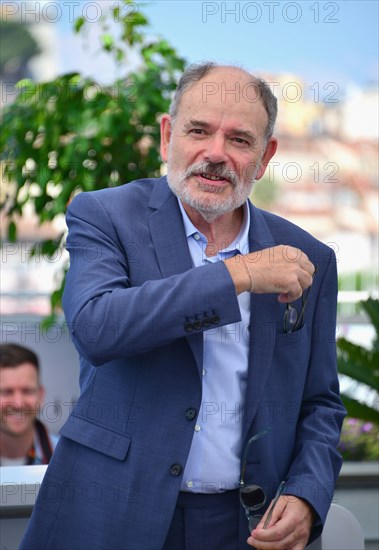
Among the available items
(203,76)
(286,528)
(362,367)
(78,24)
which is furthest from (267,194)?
(286,528)

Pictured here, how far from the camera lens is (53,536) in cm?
153

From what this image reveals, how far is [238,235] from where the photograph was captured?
67.1 inches

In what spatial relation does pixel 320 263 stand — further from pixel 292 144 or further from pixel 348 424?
pixel 292 144

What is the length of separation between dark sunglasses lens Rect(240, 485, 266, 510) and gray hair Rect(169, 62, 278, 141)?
68 cm

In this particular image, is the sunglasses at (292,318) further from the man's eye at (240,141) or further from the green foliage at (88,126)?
the green foliage at (88,126)

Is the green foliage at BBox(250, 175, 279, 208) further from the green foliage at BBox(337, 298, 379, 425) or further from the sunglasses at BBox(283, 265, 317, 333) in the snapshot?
the sunglasses at BBox(283, 265, 317, 333)

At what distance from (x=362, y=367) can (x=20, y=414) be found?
1499 millimetres

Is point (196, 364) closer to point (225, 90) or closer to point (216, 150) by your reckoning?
point (216, 150)

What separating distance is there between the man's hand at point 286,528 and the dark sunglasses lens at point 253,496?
27 mm

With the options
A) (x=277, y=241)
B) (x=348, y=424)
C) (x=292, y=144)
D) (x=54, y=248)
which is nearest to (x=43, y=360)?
(x=54, y=248)

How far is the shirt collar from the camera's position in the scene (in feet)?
5.36

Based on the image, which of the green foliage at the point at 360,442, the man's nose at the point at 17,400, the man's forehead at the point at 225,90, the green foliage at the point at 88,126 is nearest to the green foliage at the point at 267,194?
the green foliage at the point at 360,442

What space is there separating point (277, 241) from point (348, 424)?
12.2 feet

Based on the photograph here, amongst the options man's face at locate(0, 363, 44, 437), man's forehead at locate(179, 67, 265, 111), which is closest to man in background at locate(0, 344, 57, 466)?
man's face at locate(0, 363, 44, 437)
